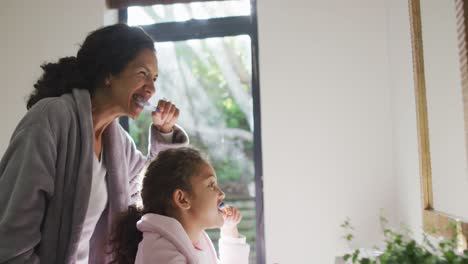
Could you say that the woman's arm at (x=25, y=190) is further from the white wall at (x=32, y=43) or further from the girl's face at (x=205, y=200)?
the white wall at (x=32, y=43)

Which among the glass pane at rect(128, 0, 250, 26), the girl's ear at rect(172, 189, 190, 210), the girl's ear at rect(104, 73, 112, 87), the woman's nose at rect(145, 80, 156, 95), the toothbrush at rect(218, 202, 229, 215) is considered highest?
the glass pane at rect(128, 0, 250, 26)

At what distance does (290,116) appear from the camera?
1.75m

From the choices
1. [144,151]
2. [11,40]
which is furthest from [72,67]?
[11,40]

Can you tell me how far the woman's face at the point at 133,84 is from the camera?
1.20 metres

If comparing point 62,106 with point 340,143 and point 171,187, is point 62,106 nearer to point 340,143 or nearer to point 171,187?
point 171,187

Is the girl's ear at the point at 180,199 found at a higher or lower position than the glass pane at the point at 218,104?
lower

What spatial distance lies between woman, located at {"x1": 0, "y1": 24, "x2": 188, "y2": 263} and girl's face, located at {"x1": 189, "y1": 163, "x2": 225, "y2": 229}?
0.21m

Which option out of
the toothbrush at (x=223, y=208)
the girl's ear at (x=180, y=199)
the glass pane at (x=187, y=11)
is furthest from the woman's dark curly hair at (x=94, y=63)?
the glass pane at (x=187, y=11)

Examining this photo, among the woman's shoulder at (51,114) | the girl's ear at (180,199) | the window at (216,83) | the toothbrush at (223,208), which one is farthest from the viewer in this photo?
the window at (216,83)

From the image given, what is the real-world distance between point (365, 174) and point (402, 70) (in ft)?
1.37

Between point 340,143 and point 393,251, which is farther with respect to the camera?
point 340,143

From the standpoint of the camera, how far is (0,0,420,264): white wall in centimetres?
165

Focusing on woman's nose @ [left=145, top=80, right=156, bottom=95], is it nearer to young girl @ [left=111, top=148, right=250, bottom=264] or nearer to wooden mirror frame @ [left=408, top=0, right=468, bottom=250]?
young girl @ [left=111, top=148, right=250, bottom=264]

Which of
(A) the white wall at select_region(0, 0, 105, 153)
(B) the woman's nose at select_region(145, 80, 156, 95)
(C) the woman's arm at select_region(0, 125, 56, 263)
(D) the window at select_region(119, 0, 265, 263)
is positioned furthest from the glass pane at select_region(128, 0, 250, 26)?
(C) the woman's arm at select_region(0, 125, 56, 263)
